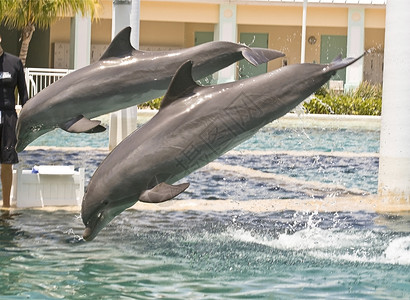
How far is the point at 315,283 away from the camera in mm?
6742

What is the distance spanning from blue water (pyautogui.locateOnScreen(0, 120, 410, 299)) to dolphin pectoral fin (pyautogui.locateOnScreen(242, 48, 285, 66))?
7.41 ft

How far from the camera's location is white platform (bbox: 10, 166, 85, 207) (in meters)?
9.96

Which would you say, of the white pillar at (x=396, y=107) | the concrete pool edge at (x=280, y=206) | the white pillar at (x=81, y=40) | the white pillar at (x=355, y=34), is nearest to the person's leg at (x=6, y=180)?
the concrete pool edge at (x=280, y=206)

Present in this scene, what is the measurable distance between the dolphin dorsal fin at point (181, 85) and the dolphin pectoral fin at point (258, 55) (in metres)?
0.29

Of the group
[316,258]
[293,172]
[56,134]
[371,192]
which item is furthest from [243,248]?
[56,134]

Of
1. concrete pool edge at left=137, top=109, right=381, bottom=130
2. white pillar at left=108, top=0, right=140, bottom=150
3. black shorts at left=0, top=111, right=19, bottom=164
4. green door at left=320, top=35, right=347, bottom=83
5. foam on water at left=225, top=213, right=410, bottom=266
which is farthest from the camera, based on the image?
green door at left=320, top=35, right=347, bottom=83

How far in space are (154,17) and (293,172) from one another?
2037 centimetres

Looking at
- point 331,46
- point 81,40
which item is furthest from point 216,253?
point 331,46

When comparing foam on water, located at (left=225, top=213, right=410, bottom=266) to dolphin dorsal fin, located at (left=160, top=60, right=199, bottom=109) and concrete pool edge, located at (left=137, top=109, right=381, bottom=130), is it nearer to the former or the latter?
dolphin dorsal fin, located at (left=160, top=60, right=199, bottom=109)

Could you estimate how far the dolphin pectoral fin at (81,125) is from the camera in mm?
4652

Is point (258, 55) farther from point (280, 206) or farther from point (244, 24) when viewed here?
point (244, 24)

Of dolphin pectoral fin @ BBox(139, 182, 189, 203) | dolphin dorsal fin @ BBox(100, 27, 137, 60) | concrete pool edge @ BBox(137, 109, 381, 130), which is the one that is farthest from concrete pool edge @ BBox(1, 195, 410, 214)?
concrete pool edge @ BBox(137, 109, 381, 130)

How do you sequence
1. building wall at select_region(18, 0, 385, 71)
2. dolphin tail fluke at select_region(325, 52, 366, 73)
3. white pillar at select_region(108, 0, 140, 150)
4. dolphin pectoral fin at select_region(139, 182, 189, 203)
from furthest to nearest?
building wall at select_region(18, 0, 385, 71)
white pillar at select_region(108, 0, 140, 150)
dolphin tail fluke at select_region(325, 52, 366, 73)
dolphin pectoral fin at select_region(139, 182, 189, 203)

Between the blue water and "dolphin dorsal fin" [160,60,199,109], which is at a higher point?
"dolphin dorsal fin" [160,60,199,109]
